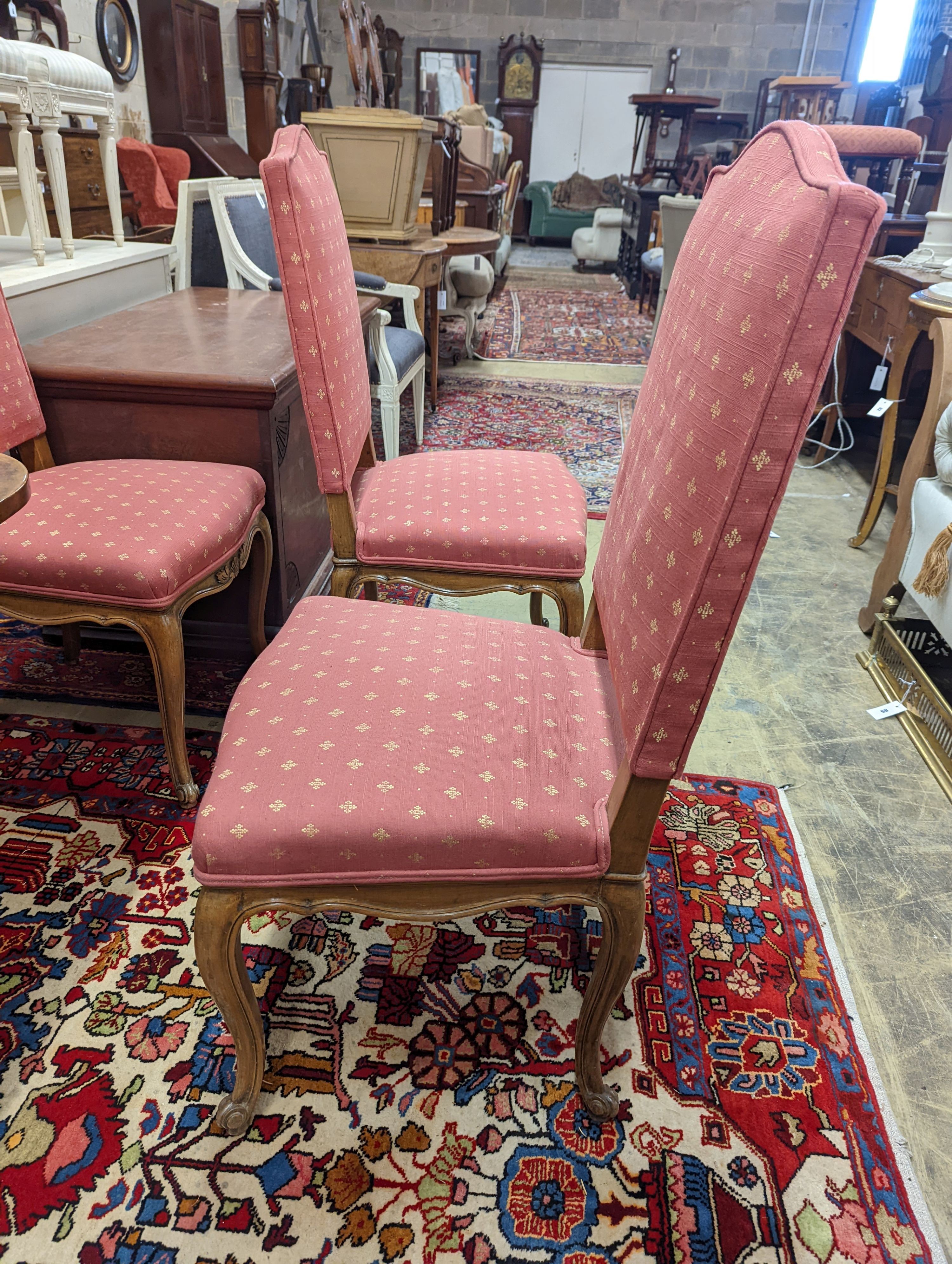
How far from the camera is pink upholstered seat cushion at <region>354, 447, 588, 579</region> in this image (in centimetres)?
163

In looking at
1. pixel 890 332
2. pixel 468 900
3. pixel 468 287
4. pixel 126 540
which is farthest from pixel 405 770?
pixel 468 287

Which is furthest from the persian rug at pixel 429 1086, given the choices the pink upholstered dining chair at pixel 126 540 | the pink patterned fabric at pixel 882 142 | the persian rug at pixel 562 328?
the persian rug at pixel 562 328

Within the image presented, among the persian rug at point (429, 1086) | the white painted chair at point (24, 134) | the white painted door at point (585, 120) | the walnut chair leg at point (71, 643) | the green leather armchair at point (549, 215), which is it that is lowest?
the persian rug at point (429, 1086)

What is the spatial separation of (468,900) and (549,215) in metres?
11.7

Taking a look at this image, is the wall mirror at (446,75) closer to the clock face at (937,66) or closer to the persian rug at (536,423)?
the clock face at (937,66)

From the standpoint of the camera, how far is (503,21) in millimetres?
10336

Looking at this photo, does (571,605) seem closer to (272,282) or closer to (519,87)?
(272,282)

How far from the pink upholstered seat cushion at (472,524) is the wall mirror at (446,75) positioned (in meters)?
10.4

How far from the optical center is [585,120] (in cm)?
Answer: 1094

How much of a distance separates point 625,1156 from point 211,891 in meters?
0.70

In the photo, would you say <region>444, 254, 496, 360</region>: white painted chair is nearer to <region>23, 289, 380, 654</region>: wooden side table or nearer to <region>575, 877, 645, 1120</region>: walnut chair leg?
<region>23, 289, 380, 654</region>: wooden side table

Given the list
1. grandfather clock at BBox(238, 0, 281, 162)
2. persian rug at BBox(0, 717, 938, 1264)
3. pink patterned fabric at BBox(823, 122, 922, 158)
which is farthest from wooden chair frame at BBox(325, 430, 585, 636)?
grandfather clock at BBox(238, 0, 281, 162)

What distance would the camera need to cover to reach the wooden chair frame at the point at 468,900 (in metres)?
0.97

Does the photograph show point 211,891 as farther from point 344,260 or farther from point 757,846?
point 344,260
